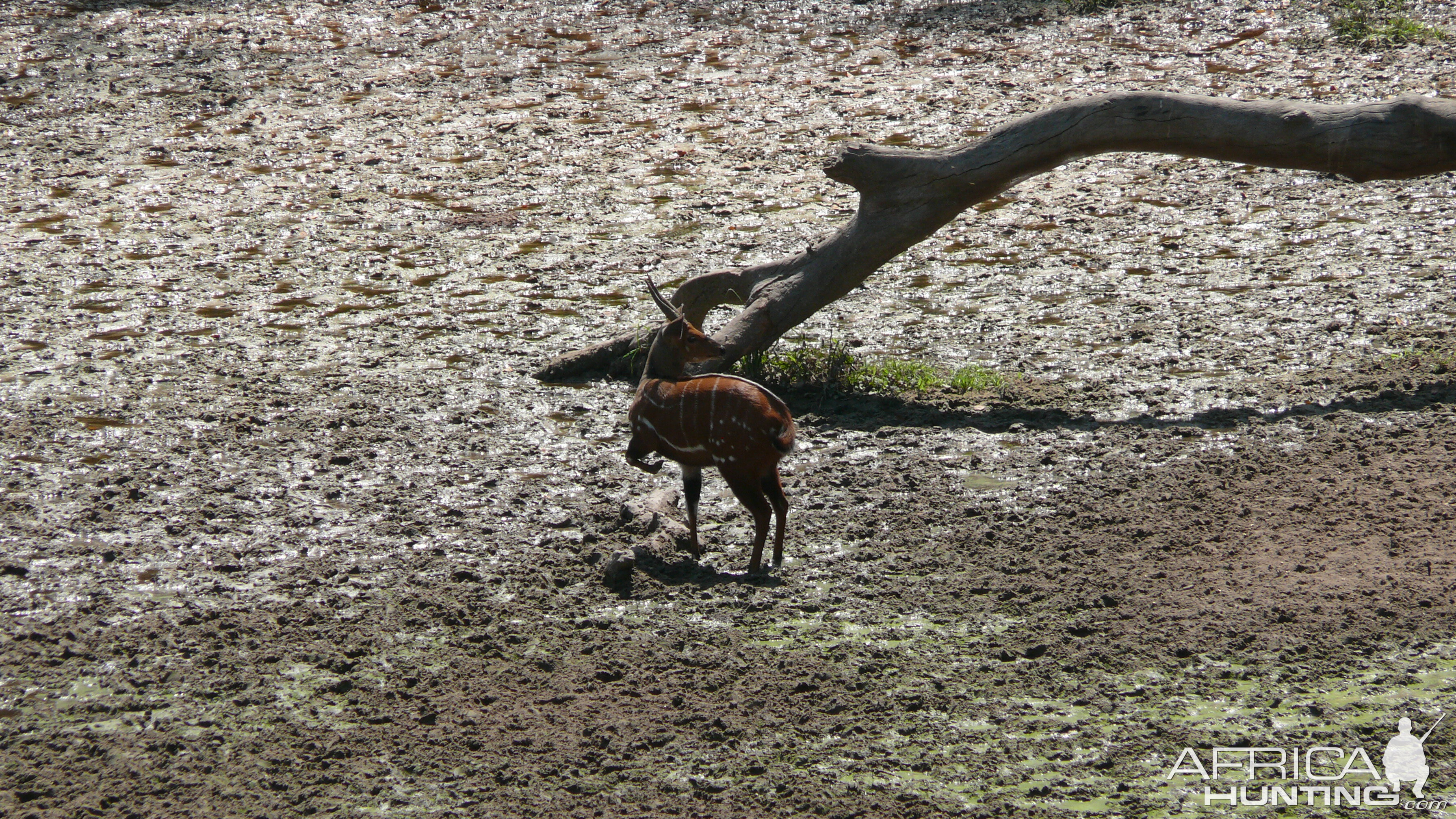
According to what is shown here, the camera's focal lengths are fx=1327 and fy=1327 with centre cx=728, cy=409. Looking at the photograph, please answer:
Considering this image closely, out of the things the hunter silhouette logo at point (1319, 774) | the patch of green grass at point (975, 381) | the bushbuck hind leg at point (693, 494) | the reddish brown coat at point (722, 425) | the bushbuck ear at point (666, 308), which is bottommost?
the hunter silhouette logo at point (1319, 774)

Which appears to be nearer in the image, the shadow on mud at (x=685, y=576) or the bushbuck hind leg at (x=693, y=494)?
the shadow on mud at (x=685, y=576)

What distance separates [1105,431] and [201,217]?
6.69 metres

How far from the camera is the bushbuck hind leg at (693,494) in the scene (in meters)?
5.49

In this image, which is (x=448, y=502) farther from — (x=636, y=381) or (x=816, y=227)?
(x=816, y=227)

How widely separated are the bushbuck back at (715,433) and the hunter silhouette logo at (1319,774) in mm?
1858

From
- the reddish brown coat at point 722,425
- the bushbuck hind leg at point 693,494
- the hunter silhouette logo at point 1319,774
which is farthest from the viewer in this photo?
the bushbuck hind leg at point 693,494

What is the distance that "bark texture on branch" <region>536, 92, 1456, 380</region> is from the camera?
722cm

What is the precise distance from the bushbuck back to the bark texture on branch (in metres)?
1.62

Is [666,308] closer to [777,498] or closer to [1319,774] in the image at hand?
[777,498]

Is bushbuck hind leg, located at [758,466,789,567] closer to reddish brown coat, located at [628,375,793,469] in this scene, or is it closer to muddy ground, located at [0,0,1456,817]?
reddish brown coat, located at [628,375,793,469]

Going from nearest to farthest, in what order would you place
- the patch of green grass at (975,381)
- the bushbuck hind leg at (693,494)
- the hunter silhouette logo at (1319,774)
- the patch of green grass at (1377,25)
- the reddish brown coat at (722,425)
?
the hunter silhouette logo at (1319,774)
the reddish brown coat at (722,425)
the bushbuck hind leg at (693,494)
the patch of green grass at (975,381)
the patch of green grass at (1377,25)

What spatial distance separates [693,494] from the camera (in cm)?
552

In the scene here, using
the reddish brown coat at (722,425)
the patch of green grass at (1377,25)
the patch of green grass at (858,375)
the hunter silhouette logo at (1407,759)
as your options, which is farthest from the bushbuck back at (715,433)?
the patch of green grass at (1377,25)

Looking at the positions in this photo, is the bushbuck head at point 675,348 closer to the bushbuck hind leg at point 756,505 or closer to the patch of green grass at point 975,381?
the bushbuck hind leg at point 756,505
